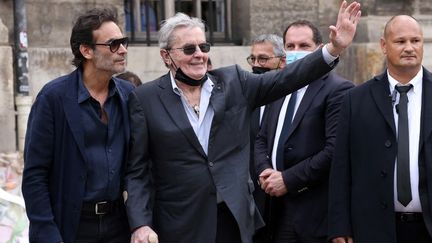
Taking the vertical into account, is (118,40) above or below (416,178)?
above

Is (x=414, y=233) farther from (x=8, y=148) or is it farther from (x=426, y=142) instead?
(x=8, y=148)

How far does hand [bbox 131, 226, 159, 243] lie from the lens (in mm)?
4465

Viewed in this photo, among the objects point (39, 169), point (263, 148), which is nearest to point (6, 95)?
point (263, 148)

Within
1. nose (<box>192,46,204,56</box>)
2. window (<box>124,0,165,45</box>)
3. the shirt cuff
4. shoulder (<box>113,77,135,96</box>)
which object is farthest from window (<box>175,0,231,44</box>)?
the shirt cuff

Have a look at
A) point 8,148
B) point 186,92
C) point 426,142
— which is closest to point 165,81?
point 186,92

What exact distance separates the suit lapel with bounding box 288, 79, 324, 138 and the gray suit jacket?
0.70 metres

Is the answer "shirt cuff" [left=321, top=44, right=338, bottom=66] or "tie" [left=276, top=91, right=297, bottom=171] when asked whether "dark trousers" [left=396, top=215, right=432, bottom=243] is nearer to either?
"shirt cuff" [left=321, top=44, right=338, bottom=66]

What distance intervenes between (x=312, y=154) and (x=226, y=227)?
38.0 inches

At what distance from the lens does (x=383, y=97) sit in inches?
191

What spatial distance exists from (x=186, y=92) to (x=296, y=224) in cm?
114

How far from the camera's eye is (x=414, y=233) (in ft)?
15.4

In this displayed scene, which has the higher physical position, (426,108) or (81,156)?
(426,108)

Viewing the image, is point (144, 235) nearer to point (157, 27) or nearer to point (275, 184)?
point (275, 184)

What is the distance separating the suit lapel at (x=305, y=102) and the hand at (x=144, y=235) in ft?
4.23
